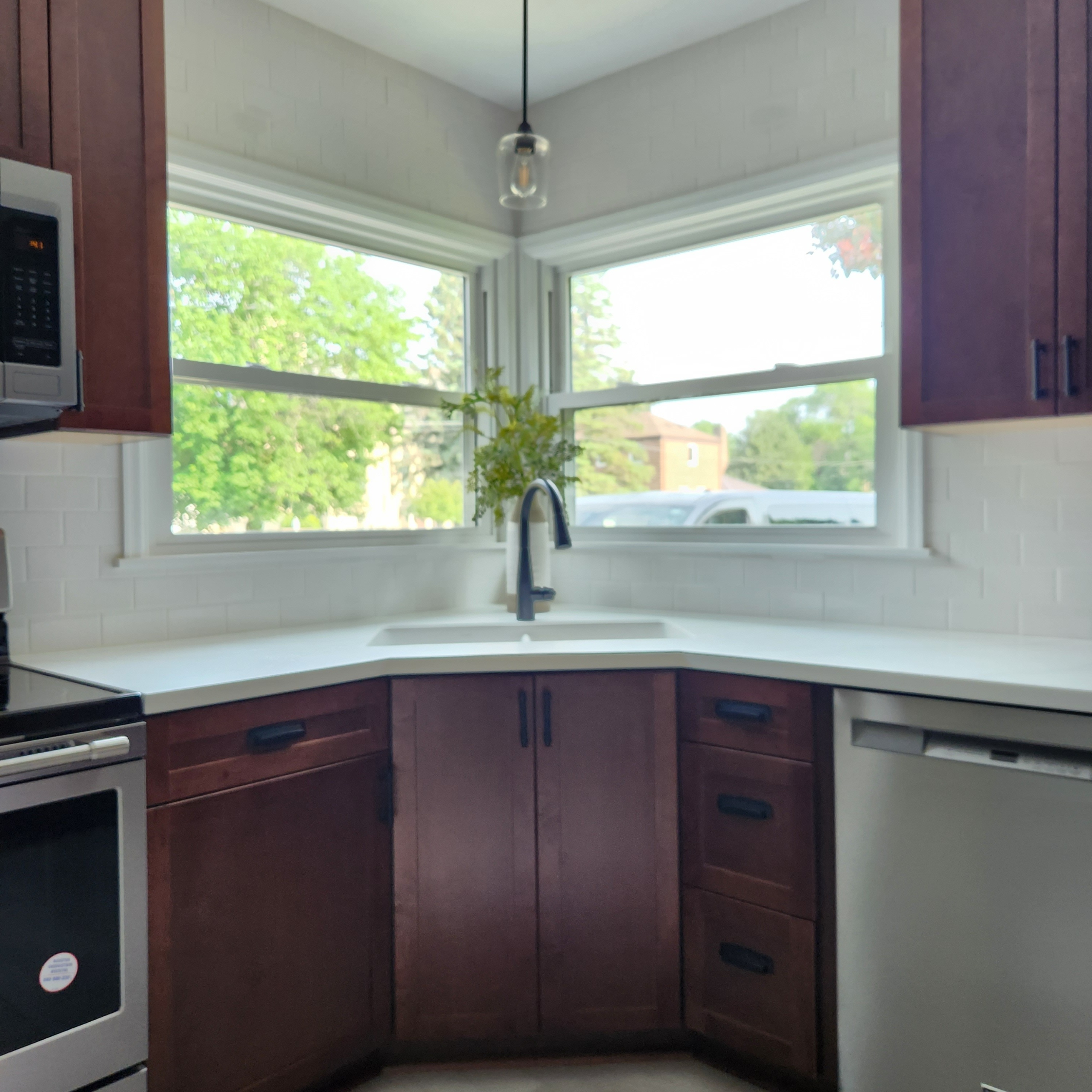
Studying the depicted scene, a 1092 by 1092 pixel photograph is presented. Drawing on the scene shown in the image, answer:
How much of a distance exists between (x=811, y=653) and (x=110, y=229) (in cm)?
168

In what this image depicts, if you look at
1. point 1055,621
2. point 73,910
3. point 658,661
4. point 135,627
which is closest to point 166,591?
point 135,627

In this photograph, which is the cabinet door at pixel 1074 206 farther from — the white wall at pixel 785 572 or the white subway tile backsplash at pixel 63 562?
the white subway tile backsplash at pixel 63 562

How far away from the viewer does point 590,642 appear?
7.44 feet

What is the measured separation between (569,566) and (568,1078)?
1552 mm

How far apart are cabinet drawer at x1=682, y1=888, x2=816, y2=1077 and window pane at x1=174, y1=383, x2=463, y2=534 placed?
1485 mm

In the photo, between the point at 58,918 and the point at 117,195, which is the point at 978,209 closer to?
the point at 117,195

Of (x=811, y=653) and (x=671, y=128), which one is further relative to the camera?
(x=671, y=128)

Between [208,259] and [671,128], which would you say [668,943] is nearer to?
[208,259]

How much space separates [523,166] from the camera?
2.19 m

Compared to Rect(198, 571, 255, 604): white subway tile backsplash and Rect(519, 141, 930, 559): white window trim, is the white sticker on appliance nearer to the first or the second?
Rect(198, 571, 255, 604): white subway tile backsplash

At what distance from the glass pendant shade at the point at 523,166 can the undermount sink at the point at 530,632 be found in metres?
1.12

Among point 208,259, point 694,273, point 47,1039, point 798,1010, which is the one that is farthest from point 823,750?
point 208,259

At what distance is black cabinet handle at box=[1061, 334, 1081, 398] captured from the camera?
1833mm

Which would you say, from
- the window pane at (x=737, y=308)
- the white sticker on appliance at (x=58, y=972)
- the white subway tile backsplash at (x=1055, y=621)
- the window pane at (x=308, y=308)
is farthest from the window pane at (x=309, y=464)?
the white subway tile backsplash at (x=1055, y=621)
